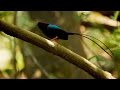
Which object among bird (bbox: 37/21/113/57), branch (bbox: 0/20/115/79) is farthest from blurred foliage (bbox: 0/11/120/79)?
branch (bbox: 0/20/115/79)

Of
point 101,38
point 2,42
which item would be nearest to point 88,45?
point 101,38

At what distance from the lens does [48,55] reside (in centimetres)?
249

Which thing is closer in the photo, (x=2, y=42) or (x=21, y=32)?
(x=21, y=32)

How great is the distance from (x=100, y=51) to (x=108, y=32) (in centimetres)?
23

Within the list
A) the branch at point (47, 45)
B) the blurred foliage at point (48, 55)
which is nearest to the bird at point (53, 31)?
the blurred foliage at point (48, 55)

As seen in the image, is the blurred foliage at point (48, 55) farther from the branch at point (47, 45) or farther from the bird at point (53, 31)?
the branch at point (47, 45)

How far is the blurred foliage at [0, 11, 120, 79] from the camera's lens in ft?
7.70

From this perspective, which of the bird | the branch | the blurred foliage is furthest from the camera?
the blurred foliage

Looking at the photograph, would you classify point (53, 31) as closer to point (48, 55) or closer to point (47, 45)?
point (48, 55)

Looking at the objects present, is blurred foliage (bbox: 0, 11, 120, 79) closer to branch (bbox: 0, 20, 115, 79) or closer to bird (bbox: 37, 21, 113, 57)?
bird (bbox: 37, 21, 113, 57)

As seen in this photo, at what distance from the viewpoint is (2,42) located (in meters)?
2.36

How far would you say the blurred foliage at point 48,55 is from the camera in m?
2.35

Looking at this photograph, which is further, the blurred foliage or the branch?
the blurred foliage
